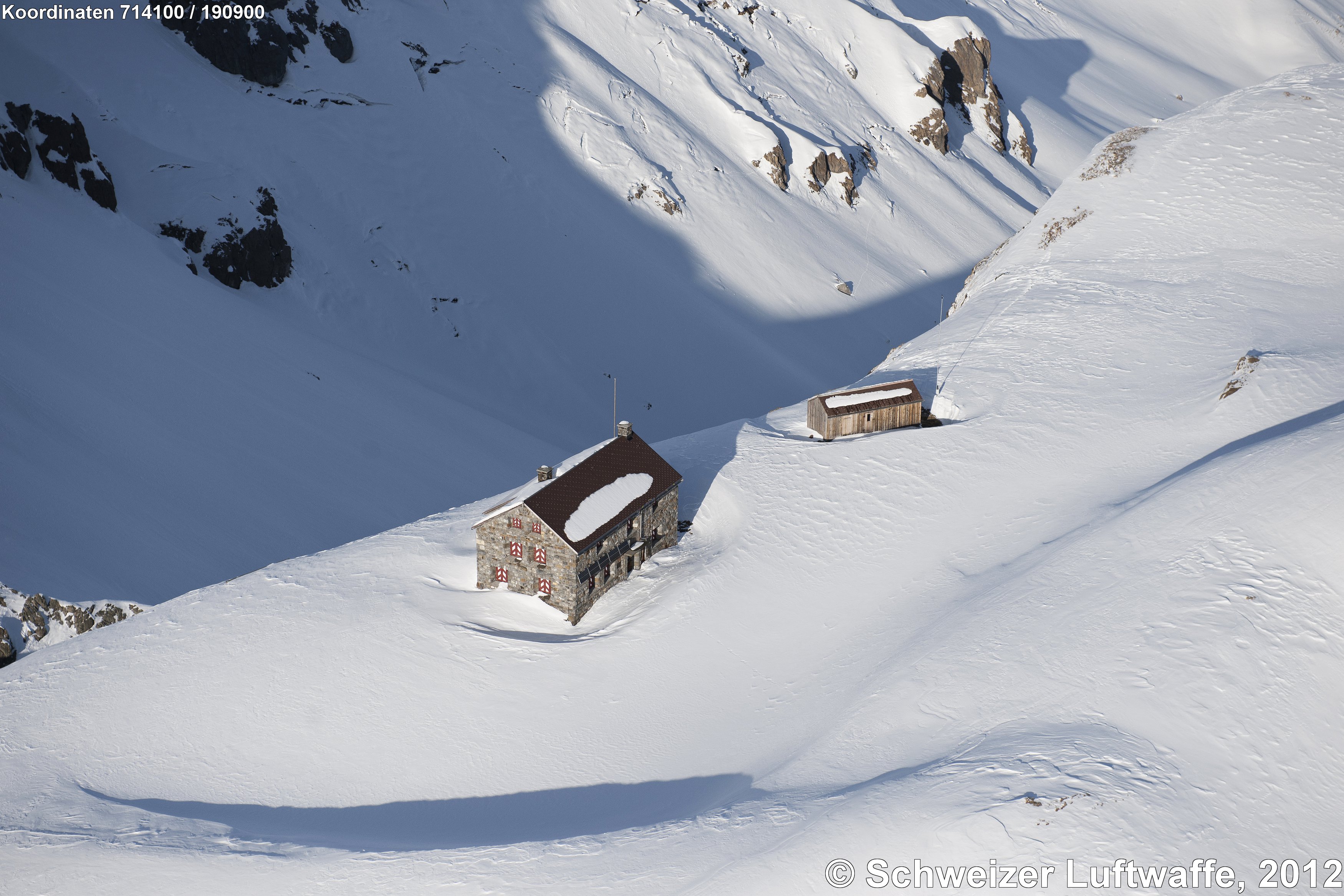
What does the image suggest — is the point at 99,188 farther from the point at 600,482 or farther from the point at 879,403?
the point at 879,403

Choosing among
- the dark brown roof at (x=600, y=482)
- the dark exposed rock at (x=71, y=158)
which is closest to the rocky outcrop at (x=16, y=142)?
the dark exposed rock at (x=71, y=158)

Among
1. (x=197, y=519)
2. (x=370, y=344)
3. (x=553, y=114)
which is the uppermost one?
(x=553, y=114)

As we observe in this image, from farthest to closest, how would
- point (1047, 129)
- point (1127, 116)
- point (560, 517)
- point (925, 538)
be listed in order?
point (1127, 116) < point (1047, 129) < point (925, 538) < point (560, 517)

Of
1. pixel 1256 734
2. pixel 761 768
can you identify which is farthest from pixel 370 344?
pixel 1256 734

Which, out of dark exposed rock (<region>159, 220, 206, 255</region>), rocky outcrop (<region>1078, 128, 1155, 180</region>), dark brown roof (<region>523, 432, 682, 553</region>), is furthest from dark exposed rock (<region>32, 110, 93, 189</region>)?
rocky outcrop (<region>1078, 128, 1155, 180</region>)

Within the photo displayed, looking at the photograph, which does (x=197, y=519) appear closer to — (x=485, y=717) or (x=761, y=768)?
(x=485, y=717)

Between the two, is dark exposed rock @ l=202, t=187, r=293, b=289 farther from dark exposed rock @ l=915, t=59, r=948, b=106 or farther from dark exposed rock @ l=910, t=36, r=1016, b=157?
dark exposed rock @ l=910, t=36, r=1016, b=157
